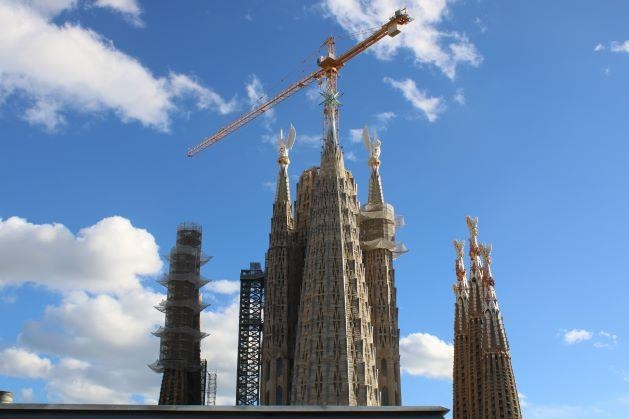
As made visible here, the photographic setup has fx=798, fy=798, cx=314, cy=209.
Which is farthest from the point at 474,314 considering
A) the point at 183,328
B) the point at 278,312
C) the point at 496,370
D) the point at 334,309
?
the point at 183,328

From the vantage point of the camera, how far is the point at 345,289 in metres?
104

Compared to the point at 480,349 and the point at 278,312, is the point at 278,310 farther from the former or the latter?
the point at 480,349

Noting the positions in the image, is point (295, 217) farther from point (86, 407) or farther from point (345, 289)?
point (86, 407)

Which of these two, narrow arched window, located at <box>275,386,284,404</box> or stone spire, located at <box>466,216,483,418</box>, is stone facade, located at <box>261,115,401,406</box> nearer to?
narrow arched window, located at <box>275,386,284,404</box>

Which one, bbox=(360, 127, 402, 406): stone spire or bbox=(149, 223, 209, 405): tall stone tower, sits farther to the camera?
bbox=(149, 223, 209, 405): tall stone tower

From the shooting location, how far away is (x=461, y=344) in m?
111

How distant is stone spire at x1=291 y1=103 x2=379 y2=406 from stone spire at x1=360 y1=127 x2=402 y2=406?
23.2 feet

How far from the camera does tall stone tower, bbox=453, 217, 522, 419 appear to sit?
Result: 95062 millimetres

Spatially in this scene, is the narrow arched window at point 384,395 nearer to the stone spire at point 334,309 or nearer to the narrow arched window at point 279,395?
the stone spire at point 334,309

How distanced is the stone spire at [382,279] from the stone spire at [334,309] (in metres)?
7.06

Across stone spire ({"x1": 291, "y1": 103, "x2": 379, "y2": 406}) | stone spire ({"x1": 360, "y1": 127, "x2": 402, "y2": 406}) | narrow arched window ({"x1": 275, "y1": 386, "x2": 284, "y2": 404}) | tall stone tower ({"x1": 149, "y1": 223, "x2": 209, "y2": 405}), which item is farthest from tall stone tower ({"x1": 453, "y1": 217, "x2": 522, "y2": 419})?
tall stone tower ({"x1": 149, "y1": 223, "x2": 209, "y2": 405})

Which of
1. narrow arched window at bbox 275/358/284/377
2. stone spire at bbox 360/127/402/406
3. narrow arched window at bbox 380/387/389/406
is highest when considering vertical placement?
stone spire at bbox 360/127/402/406

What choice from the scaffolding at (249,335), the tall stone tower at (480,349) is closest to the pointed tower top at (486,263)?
the tall stone tower at (480,349)

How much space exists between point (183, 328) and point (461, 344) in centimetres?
4113
